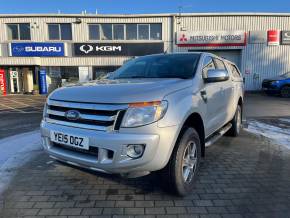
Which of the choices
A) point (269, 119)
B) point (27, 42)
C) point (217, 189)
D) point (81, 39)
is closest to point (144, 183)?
point (217, 189)

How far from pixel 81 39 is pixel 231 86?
18.2 metres

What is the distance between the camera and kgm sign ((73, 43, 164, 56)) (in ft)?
69.9

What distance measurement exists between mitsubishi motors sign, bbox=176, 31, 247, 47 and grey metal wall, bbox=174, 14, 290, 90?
13.2 inches

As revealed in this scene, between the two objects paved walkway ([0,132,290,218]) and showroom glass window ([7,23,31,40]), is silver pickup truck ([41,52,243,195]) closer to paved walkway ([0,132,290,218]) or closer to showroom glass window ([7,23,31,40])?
paved walkway ([0,132,290,218])

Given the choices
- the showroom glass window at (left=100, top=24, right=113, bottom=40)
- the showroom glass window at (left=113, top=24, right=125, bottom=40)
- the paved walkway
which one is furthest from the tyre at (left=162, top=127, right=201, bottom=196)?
the showroom glass window at (left=100, top=24, right=113, bottom=40)

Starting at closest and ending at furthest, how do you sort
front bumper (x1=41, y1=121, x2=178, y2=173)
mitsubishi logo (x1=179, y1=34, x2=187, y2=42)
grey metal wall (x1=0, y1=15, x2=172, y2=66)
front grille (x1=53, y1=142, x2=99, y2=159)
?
front bumper (x1=41, y1=121, x2=178, y2=173)
front grille (x1=53, y1=142, x2=99, y2=159)
mitsubishi logo (x1=179, y1=34, x2=187, y2=42)
grey metal wall (x1=0, y1=15, x2=172, y2=66)

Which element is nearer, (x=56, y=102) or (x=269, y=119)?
(x=56, y=102)

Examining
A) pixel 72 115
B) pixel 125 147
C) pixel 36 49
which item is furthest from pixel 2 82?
pixel 125 147

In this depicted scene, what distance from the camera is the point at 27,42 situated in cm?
2136

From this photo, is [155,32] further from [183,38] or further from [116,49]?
[116,49]

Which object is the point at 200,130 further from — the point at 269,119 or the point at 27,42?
the point at 27,42

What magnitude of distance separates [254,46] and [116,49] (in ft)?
36.0

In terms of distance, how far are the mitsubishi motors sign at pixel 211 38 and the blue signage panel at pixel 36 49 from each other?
959cm

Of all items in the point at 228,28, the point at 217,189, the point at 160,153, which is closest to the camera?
the point at 160,153
